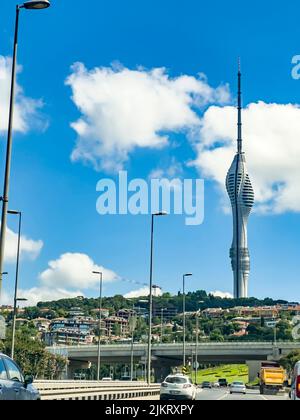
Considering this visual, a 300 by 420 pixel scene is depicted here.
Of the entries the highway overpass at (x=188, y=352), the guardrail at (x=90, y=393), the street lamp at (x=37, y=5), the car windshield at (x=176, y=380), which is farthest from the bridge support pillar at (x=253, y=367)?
the street lamp at (x=37, y=5)

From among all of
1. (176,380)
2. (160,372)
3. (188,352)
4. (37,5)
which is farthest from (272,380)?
(160,372)

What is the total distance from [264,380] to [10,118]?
49517mm

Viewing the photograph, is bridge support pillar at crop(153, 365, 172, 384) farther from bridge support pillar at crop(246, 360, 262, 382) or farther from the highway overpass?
Result: bridge support pillar at crop(246, 360, 262, 382)

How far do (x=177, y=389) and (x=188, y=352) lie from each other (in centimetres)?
10412

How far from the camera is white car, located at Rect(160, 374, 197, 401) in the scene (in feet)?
131

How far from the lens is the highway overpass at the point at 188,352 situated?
455 feet

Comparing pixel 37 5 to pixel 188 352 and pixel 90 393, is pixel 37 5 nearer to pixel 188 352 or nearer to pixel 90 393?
pixel 90 393

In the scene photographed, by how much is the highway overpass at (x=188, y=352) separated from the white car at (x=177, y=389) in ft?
303

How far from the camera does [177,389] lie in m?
39.9

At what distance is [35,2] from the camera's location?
25484mm

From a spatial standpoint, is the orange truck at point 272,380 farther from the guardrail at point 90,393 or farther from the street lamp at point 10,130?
the street lamp at point 10,130

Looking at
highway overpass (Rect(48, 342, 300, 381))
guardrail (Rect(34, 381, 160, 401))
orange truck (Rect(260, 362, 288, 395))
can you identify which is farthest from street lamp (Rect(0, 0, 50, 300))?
highway overpass (Rect(48, 342, 300, 381))
